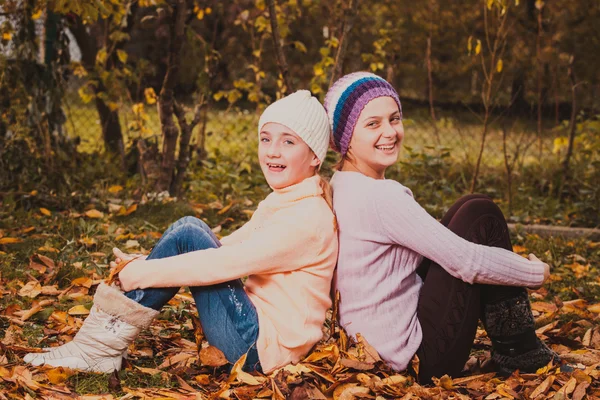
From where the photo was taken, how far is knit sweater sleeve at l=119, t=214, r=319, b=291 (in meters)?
2.40

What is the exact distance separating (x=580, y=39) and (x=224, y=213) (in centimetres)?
575

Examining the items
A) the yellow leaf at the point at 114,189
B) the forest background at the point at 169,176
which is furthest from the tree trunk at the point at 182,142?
the yellow leaf at the point at 114,189

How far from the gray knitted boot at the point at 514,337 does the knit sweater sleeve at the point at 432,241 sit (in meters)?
0.19

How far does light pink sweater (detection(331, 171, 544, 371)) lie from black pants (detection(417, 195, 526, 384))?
2.2 inches

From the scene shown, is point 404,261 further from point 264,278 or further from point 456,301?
point 264,278

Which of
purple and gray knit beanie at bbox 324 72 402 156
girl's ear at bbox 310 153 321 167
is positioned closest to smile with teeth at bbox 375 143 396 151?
purple and gray knit beanie at bbox 324 72 402 156

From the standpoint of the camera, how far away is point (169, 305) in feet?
11.7

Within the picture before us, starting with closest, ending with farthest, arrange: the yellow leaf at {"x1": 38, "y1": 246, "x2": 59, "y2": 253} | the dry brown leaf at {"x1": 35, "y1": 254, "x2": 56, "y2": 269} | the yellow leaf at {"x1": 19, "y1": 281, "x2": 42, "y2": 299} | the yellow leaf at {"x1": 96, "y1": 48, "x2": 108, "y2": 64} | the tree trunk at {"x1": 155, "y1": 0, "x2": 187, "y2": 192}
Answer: the yellow leaf at {"x1": 19, "y1": 281, "x2": 42, "y2": 299}, the dry brown leaf at {"x1": 35, "y1": 254, "x2": 56, "y2": 269}, the yellow leaf at {"x1": 38, "y1": 246, "x2": 59, "y2": 253}, the tree trunk at {"x1": 155, "y1": 0, "x2": 187, "y2": 192}, the yellow leaf at {"x1": 96, "y1": 48, "x2": 108, "y2": 64}

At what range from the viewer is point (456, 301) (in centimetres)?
257

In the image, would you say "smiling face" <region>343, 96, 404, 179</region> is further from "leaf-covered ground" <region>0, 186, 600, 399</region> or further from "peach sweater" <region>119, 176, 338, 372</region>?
"leaf-covered ground" <region>0, 186, 600, 399</region>

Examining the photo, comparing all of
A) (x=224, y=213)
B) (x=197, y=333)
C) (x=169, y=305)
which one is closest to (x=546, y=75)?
(x=224, y=213)

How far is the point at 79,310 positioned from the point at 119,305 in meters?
0.87

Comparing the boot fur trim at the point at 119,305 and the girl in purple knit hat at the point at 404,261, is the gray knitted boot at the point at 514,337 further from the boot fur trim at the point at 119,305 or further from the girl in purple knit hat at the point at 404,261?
the boot fur trim at the point at 119,305

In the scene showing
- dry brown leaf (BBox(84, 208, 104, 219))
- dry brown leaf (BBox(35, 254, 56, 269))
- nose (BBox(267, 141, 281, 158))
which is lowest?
dry brown leaf (BBox(35, 254, 56, 269))
